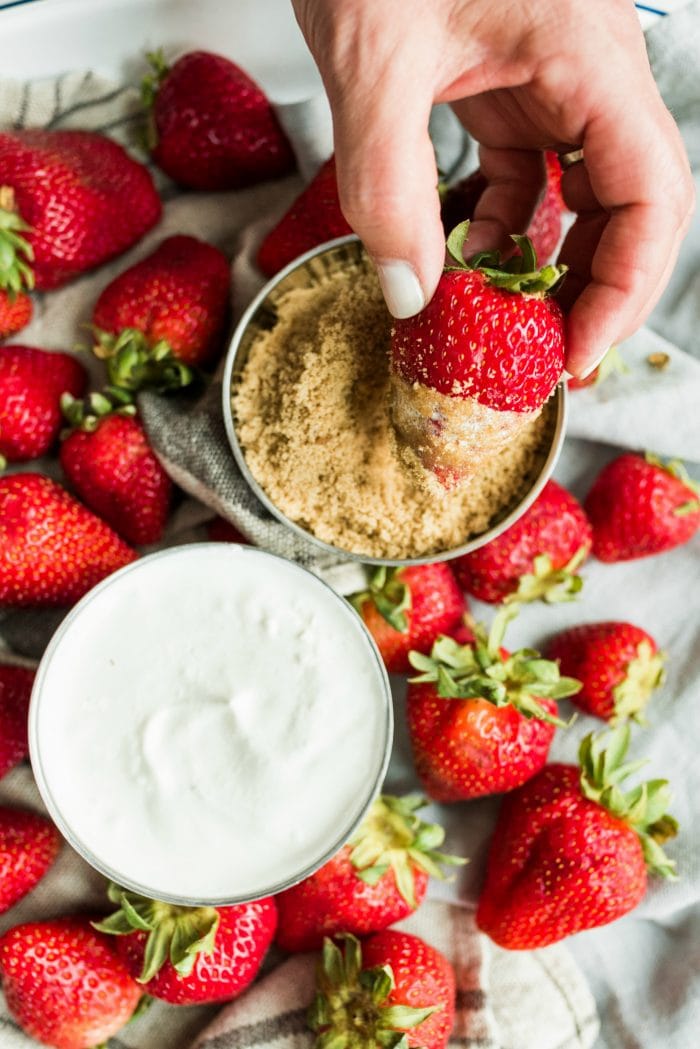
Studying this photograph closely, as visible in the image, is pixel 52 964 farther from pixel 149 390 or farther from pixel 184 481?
pixel 149 390

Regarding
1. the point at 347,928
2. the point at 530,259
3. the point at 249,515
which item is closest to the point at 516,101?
the point at 530,259

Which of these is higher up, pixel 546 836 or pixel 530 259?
pixel 530 259

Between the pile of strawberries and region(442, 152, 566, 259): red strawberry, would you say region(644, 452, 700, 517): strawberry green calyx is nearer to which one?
the pile of strawberries

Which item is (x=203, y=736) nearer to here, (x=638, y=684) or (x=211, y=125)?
(x=638, y=684)

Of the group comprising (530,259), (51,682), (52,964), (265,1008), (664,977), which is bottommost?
(664,977)

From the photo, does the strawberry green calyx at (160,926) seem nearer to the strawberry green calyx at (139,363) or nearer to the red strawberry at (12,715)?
the red strawberry at (12,715)

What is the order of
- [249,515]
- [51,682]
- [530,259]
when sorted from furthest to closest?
[249,515] < [51,682] < [530,259]

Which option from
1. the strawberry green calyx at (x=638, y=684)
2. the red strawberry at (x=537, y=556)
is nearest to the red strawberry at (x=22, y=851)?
the red strawberry at (x=537, y=556)
